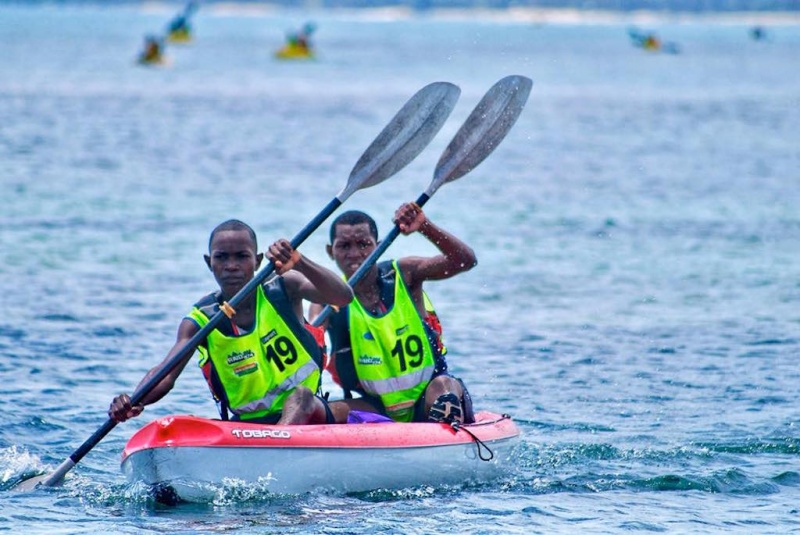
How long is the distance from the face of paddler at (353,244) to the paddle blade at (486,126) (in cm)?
115

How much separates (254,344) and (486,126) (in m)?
2.75

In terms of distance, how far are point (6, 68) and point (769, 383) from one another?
54.2 metres

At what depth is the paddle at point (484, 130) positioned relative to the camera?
1063cm

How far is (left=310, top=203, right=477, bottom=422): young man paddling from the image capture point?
964 cm

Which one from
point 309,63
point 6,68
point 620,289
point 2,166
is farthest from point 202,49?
point 620,289

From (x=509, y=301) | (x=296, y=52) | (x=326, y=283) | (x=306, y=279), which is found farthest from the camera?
(x=296, y=52)

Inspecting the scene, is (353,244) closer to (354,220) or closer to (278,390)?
Result: (354,220)

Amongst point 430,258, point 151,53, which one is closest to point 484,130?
point 430,258

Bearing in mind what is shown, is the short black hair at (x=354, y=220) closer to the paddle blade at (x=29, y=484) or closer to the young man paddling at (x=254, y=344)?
the young man paddling at (x=254, y=344)

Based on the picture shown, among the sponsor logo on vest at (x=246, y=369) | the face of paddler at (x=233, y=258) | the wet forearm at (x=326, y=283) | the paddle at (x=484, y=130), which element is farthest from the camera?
the paddle at (x=484, y=130)

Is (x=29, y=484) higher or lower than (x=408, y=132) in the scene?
lower

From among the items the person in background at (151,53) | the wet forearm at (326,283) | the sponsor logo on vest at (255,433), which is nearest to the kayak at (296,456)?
the sponsor logo on vest at (255,433)

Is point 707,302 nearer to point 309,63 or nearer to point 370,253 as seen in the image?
point 370,253

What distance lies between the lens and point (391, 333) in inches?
380
